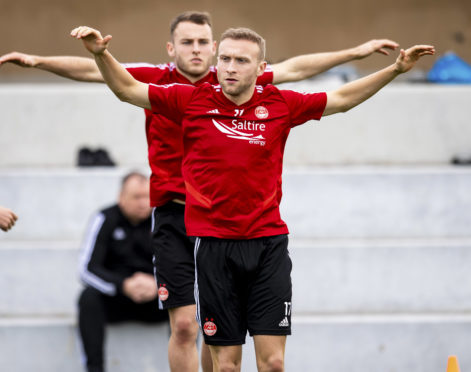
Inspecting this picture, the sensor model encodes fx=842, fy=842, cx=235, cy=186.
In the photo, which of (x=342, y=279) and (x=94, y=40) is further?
(x=342, y=279)

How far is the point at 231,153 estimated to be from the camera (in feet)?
14.1

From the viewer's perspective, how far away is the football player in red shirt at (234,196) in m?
4.30

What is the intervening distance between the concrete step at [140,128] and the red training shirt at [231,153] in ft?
13.3

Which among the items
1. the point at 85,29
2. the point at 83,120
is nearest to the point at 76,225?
the point at 83,120

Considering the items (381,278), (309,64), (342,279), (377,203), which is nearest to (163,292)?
(309,64)

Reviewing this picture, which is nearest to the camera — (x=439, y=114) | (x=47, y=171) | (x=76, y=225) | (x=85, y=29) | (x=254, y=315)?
(x=85, y=29)

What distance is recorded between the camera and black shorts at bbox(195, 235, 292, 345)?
432cm

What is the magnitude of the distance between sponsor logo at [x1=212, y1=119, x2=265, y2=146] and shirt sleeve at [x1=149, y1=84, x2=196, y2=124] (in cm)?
20

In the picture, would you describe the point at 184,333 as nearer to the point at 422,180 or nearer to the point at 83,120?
the point at 422,180

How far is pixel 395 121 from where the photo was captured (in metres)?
8.59

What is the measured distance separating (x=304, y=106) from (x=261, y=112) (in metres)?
0.25

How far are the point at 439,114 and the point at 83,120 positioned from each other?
3.64m

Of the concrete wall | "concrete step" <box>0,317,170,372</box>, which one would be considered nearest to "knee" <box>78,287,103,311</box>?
"concrete step" <box>0,317,170,372</box>

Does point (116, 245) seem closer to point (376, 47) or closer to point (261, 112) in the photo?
point (261, 112)
